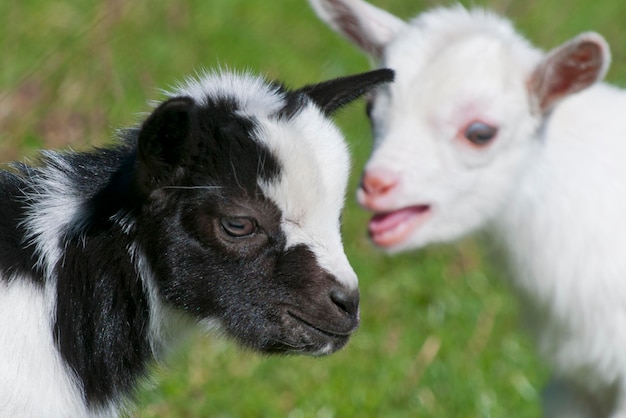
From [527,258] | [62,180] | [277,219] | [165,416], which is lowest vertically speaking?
[165,416]

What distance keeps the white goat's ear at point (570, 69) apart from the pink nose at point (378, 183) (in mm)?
782

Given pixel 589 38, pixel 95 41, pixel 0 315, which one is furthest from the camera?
pixel 95 41

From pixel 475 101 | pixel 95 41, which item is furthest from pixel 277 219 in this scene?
pixel 95 41

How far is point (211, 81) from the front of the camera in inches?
173

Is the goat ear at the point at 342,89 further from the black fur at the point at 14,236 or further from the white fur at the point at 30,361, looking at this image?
the white fur at the point at 30,361

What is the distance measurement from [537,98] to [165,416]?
7.23ft

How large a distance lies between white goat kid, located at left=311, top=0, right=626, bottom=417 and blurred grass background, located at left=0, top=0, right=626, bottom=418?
28.2 inches

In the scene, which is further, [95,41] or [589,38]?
[95,41]

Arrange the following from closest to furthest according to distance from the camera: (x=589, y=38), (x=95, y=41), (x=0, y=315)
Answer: (x=0, y=315)
(x=589, y=38)
(x=95, y=41)

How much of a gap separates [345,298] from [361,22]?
7.86 ft

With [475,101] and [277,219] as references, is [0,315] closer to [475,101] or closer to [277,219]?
[277,219]

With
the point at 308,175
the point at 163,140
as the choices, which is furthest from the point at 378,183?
the point at 163,140

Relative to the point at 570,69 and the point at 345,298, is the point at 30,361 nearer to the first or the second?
the point at 345,298

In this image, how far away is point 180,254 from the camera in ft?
13.5
